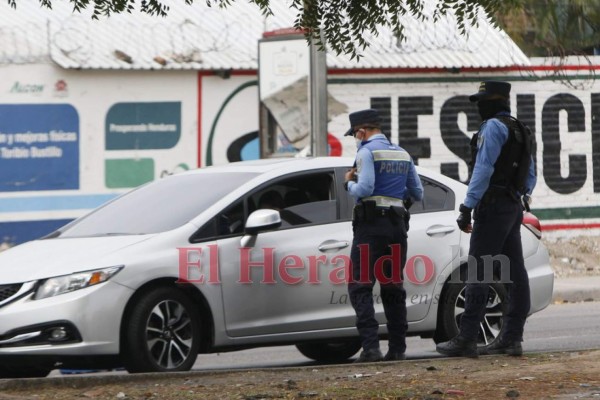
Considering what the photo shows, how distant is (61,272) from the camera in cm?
819

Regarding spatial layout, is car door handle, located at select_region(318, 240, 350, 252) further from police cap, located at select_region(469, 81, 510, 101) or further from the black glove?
police cap, located at select_region(469, 81, 510, 101)

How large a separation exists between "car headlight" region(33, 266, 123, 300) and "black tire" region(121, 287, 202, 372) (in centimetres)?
33

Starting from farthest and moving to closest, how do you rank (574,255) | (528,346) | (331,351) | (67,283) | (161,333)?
(574,255)
(528,346)
(331,351)
(161,333)
(67,283)

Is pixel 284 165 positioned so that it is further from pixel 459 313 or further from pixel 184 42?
pixel 184 42

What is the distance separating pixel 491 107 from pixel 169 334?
2657mm

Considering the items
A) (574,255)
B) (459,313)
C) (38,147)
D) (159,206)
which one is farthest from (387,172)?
(574,255)

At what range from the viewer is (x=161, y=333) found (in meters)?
8.44

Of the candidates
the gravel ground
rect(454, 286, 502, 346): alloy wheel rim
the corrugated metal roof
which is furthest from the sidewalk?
rect(454, 286, 502, 346): alloy wheel rim

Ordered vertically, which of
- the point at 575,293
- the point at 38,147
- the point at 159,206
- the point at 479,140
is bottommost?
the point at 575,293

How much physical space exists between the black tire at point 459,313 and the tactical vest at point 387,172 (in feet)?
3.38

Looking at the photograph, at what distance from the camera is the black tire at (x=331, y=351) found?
1016cm

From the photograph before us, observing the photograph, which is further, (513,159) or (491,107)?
(491,107)

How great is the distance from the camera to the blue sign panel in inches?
709

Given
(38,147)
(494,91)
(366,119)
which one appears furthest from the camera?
(38,147)
